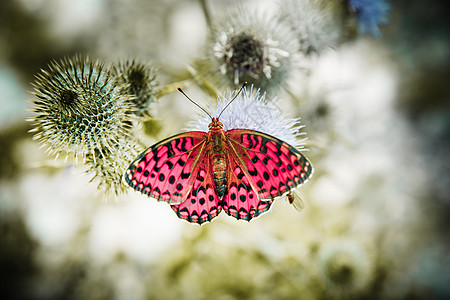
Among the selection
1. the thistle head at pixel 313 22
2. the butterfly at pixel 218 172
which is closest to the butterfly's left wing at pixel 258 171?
the butterfly at pixel 218 172

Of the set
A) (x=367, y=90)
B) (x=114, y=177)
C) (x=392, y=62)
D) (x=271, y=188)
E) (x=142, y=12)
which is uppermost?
(x=142, y=12)

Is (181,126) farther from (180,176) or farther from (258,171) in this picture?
(258,171)

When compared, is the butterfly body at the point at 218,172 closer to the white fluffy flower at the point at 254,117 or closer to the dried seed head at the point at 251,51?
the white fluffy flower at the point at 254,117

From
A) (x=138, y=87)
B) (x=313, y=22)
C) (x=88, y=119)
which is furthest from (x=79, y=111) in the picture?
(x=313, y=22)

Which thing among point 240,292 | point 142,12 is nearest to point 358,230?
point 240,292

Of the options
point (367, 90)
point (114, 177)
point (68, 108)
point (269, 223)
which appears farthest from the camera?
point (367, 90)

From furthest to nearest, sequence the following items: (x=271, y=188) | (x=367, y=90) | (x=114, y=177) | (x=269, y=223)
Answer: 1. (x=367, y=90)
2. (x=269, y=223)
3. (x=114, y=177)
4. (x=271, y=188)

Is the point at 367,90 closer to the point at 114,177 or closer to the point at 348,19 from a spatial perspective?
the point at 348,19
